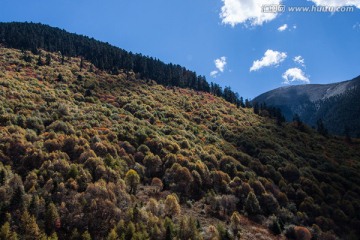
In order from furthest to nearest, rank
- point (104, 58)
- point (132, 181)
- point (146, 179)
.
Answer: point (104, 58), point (146, 179), point (132, 181)

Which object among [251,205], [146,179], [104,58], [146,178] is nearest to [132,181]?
[146,179]

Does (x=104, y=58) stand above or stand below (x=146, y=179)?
above

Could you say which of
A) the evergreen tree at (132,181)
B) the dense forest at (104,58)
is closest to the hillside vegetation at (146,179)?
the evergreen tree at (132,181)

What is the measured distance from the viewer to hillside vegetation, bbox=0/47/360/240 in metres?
20.1

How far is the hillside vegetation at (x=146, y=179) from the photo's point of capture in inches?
791

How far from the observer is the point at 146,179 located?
103 feet

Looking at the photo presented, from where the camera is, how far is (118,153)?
3462 cm

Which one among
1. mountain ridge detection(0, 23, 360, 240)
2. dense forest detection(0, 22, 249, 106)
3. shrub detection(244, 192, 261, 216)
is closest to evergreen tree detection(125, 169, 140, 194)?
mountain ridge detection(0, 23, 360, 240)

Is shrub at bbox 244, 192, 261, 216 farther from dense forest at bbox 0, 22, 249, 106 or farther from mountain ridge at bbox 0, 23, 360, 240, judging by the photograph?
dense forest at bbox 0, 22, 249, 106

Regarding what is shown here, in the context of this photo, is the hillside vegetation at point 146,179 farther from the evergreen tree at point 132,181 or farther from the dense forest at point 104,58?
the dense forest at point 104,58

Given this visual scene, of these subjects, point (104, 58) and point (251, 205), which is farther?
point (104, 58)

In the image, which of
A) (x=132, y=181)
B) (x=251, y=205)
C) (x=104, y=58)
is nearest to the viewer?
(x=132, y=181)

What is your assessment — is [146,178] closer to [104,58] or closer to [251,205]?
[251,205]

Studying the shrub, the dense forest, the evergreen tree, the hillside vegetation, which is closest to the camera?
the hillside vegetation
